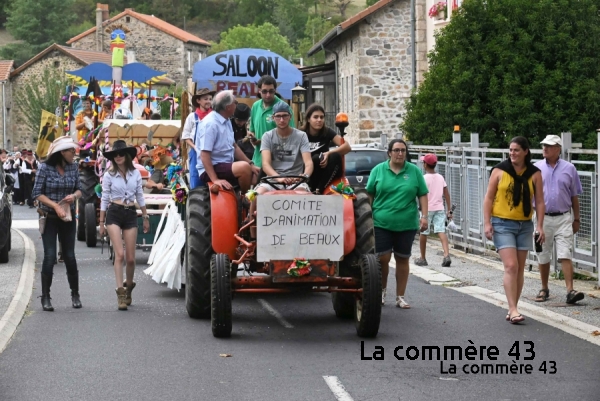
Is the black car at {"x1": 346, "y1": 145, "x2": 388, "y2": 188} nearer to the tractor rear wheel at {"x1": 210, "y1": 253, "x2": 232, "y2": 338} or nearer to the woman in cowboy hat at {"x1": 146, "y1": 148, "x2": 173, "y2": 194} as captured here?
the woman in cowboy hat at {"x1": 146, "y1": 148, "x2": 173, "y2": 194}

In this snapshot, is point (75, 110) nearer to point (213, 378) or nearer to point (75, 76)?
point (75, 76)

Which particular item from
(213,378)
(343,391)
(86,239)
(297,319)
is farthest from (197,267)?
(86,239)

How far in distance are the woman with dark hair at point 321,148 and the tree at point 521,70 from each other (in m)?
11.5

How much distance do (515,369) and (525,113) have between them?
48.0 feet

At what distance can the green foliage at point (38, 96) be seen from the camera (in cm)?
7688

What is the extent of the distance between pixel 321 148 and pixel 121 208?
2575 mm

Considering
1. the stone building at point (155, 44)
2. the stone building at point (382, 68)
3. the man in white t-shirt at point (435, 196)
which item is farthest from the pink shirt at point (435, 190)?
the stone building at point (155, 44)

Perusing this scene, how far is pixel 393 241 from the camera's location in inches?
484

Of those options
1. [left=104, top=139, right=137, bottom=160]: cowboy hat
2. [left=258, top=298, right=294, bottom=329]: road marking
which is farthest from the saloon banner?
[left=258, top=298, right=294, bottom=329]: road marking

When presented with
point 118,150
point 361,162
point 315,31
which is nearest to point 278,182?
point 118,150

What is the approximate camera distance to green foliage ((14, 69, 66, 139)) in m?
76.9

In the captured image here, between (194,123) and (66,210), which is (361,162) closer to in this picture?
(194,123)

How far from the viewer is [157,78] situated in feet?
79.6

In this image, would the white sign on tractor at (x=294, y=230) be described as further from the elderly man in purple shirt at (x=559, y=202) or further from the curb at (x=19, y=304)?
the elderly man in purple shirt at (x=559, y=202)
